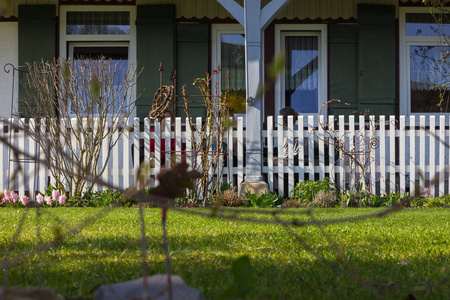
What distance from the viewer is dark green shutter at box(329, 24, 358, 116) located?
1030 centimetres

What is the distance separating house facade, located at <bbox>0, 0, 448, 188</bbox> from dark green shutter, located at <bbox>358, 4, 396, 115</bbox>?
0.02 m

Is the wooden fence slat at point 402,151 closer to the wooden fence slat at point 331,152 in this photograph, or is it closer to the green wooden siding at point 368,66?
the wooden fence slat at point 331,152

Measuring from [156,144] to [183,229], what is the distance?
3905mm

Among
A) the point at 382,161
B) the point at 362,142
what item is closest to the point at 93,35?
the point at 362,142

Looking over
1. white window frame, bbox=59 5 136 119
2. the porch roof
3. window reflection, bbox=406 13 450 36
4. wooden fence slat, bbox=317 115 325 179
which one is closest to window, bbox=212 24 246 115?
the porch roof

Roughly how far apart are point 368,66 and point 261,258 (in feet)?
26.0

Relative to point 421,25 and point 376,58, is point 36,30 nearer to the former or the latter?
point 376,58

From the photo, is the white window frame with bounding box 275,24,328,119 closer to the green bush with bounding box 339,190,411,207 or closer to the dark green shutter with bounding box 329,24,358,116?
the dark green shutter with bounding box 329,24,358,116

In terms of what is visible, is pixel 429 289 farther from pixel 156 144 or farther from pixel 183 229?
pixel 156 144

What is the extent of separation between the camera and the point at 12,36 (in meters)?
10.4

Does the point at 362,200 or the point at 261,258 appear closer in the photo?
the point at 261,258

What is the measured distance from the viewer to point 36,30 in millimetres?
10250

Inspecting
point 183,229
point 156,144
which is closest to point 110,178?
point 156,144

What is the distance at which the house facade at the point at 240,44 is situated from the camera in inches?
402
